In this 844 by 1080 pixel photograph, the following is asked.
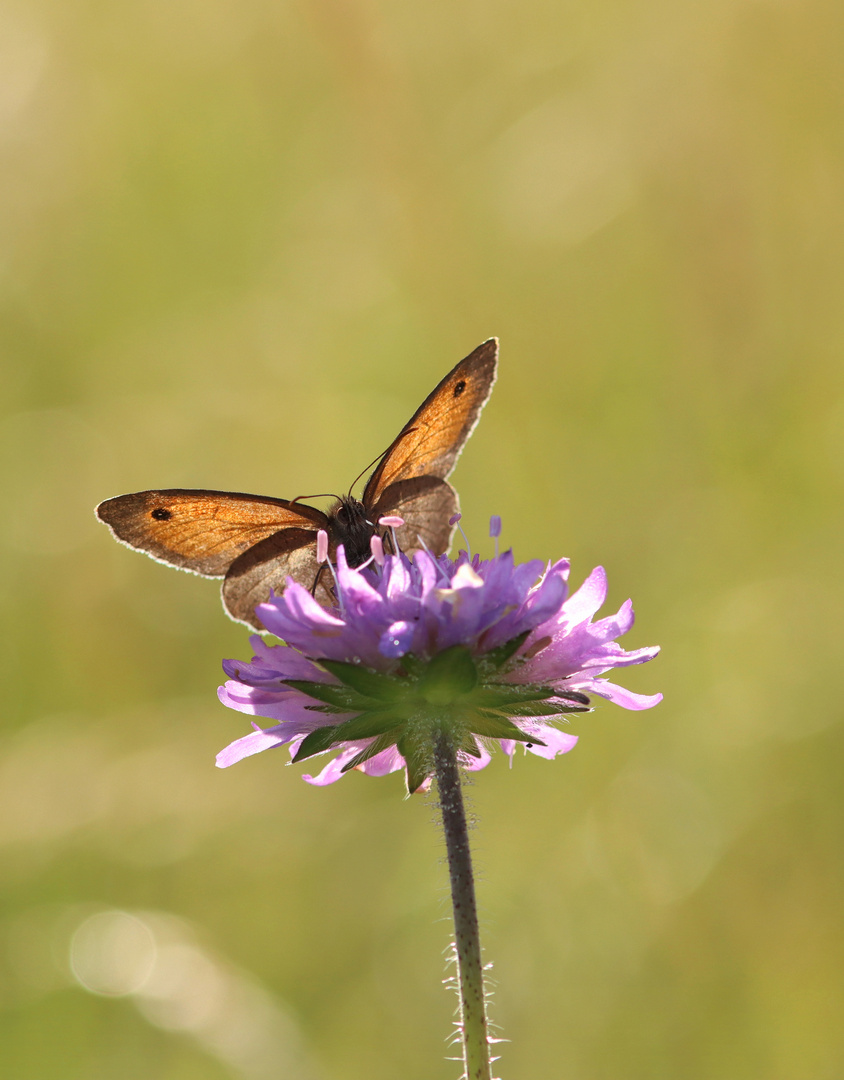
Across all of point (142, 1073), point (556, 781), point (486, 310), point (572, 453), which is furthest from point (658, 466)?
point (142, 1073)

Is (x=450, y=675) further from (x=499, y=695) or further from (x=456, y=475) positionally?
(x=456, y=475)

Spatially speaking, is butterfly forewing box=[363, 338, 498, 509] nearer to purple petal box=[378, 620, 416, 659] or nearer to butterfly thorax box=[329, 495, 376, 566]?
butterfly thorax box=[329, 495, 376, 566]

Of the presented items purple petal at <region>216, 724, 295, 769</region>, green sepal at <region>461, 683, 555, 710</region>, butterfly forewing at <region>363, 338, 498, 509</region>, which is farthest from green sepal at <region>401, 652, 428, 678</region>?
butterfly forewing at <region>363, 338, 498, 509</region>

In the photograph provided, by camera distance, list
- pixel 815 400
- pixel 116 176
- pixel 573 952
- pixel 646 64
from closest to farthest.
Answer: pixel 573 952 < pixel 815 400 < pixel 646 64 < pixel 116 176

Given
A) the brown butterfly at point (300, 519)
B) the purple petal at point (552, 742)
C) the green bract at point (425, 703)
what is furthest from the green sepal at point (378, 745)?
the brown butterfly at point (300, 519)

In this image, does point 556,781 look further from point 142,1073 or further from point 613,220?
point 613,220

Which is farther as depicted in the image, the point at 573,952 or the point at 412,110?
the point at 412,110
